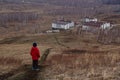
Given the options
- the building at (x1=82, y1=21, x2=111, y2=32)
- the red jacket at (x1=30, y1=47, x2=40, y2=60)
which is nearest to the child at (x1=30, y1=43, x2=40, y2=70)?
the red jacket at (x1=30, y1=47, x2=40, y2=60)

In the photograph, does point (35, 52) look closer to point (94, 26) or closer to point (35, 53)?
point (35, 53)

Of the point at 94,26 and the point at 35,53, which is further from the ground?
the point at 35,53

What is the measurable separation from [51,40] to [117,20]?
64226mm

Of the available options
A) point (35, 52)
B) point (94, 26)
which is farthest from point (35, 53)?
point (94, 26)

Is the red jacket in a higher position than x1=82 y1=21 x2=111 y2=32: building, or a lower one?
higher

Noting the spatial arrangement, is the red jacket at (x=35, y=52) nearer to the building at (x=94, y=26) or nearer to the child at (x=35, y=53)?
the child at (x=35, y=53)

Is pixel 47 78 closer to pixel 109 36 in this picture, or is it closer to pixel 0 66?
pixel 0 66

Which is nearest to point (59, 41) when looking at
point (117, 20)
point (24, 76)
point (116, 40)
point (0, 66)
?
point (116, 40)

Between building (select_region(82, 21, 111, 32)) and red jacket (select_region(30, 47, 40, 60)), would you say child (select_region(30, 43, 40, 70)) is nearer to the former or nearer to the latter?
red jacket (select_region(30, 47, 40, 60))

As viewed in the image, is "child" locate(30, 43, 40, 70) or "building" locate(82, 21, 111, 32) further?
→ "building" locate(82, 21, 111, 32)

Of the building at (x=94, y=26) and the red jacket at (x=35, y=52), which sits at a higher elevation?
the red jacket at (x=35, y=52)

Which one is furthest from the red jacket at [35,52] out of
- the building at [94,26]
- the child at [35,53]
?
the building at [94,26]

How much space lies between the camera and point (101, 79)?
14.8 m

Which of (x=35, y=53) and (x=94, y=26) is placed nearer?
(x=35, y=53)
